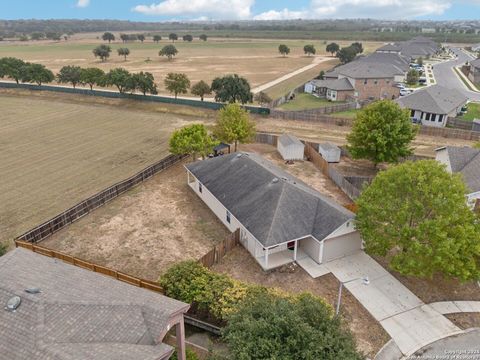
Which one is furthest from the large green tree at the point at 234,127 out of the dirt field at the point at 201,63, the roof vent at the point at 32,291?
the dirt field at the point at 201,63

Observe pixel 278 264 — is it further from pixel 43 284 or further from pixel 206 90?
pixel 206 90

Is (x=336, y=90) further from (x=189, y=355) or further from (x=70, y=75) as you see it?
(x=189, y=355)

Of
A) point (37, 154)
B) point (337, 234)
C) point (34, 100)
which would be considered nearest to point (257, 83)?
point (34, 100)

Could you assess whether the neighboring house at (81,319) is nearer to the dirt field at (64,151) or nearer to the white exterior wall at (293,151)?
the dirt field at (64,151)

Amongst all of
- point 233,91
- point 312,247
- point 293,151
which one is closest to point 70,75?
point 233,91

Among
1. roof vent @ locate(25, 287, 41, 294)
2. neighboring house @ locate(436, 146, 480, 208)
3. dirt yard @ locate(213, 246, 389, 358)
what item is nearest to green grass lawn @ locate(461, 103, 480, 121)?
neighboring house @ locate(436, 146, 480, 208)
